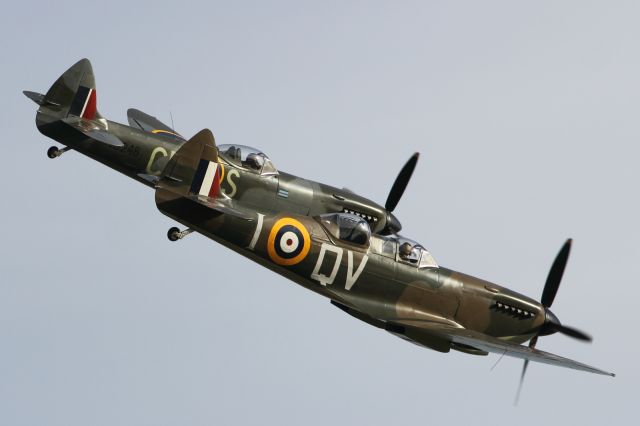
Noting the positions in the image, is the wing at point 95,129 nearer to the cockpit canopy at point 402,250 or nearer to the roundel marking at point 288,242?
the roundel marking at point 288,242

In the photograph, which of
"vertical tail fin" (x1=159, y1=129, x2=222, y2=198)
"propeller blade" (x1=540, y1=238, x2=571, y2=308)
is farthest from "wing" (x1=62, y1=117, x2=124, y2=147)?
"propeller blade" (x1=540, y1=238, x2=571, y2=308)

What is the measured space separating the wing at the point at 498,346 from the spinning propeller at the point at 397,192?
5423 mm

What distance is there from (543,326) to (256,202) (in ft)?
24.4

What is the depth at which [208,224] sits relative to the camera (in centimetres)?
2402

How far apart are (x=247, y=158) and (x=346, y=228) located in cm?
502

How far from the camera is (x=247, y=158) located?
A: 2941 cm

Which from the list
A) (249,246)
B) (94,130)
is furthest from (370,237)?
(94,130)

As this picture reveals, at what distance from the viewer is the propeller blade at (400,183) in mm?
31250

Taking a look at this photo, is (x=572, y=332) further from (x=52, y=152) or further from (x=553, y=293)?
(x=52, y=152)

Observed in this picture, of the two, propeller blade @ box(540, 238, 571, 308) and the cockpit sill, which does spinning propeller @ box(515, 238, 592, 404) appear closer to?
propeller blade @ box(540, 238, 571, 308)

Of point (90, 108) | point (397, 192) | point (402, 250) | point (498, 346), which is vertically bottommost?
point (498, 346)

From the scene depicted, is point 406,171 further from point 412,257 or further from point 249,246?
point 249,246

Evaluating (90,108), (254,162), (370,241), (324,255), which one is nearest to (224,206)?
(324,255)

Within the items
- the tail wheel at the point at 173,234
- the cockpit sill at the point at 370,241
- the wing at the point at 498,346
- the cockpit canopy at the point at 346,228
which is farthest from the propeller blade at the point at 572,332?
the tail wheel at the point at 173,234
